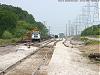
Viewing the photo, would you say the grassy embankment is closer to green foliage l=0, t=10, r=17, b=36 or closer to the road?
the road

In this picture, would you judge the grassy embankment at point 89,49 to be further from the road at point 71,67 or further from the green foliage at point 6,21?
the green foliage at point 6,21

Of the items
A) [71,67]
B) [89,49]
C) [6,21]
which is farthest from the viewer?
[6,21]

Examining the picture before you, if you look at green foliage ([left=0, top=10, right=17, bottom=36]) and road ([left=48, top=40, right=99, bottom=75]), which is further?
green foliage ([left=0, top=10, right=17, bottom=36])

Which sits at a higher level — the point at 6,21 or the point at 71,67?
the point at 6,21

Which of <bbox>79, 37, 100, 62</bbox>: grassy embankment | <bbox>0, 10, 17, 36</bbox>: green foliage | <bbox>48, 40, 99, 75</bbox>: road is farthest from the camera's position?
<bbox>0, 10, 17, 36</bbox>: green foliage

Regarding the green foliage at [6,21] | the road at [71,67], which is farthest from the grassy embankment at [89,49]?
the green foliage at [6,21]

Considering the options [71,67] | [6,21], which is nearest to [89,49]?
[71,67]

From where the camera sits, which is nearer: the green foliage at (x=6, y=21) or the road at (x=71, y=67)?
the road at (x=71, y=67)

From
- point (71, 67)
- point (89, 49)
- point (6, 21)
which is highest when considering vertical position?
point (6, 21)

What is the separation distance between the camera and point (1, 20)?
267 feet

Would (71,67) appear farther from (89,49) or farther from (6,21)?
(6,21)

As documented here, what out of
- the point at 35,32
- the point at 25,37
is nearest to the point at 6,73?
the point at 35,32

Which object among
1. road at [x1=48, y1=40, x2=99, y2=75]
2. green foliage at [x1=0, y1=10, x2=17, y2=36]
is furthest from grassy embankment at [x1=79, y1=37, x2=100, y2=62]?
green foliage at [x1=0, y1=10, x2=17, y2=36]

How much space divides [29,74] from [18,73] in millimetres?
635
